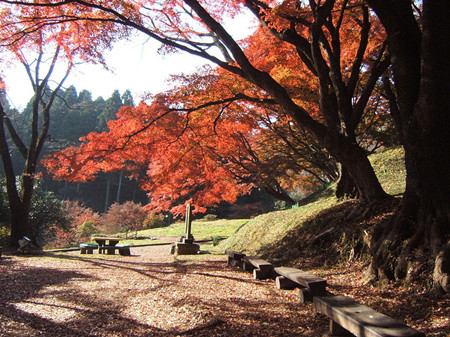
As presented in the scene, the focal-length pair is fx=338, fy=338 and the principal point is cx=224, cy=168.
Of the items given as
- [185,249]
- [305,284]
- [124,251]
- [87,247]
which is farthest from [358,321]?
[87,247]

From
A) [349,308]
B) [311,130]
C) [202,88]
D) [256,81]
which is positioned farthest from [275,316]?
[202,88]

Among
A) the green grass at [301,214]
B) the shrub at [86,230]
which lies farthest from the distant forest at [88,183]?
the green grass at [301,214]

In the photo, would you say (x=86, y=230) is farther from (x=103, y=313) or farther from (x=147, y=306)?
(x=103, y=313)

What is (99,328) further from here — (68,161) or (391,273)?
(68,161)

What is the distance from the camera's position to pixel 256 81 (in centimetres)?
605

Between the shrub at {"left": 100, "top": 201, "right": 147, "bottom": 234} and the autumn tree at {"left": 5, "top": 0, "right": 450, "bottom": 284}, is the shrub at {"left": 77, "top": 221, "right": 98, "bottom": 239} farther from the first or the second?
the autumn tree at {"left": 5, "top": 0, "right": 450, "bottom": 284}

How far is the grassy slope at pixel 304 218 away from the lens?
25.0 ft

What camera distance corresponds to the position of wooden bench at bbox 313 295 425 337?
2150mm

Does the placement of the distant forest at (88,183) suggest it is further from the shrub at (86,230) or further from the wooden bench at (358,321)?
the wooden bench at (358,321)

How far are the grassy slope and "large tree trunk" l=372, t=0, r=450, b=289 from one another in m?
2.22

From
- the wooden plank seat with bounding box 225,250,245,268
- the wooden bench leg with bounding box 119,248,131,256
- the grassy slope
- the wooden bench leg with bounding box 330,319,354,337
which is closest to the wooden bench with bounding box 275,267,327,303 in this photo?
the wooden bench leg with bounding box 330,319,354,337

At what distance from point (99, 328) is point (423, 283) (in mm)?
3333

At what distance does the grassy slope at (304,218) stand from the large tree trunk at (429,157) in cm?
222

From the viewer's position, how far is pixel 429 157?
391 centimetres
